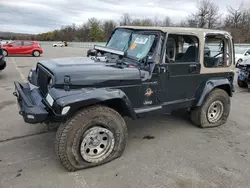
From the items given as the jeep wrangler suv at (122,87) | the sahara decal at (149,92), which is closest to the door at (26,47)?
the jeep wrangler suv at (122,87)

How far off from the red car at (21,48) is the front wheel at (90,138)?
19927 mm

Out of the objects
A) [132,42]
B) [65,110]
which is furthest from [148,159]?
[132,42]

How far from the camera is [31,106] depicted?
9.80ft

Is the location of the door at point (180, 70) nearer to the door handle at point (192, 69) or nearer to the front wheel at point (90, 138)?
the door handle at point (192, 69)

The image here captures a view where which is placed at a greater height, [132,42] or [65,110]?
[132,42]

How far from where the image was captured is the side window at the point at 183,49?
3920mm

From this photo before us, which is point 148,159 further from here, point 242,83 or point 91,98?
point 242,83

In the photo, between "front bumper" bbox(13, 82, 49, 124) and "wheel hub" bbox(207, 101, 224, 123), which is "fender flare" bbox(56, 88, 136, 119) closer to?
"front bumper" bbox(13, 82, 49, 124)

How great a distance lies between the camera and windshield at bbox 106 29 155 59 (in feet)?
12.2

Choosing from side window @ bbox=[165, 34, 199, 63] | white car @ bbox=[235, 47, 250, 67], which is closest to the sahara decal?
side window @ bbox=[165, 34, 199, 63]

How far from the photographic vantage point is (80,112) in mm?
2945

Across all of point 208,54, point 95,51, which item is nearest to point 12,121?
point 95,51

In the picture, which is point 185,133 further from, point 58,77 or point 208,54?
point 58,77

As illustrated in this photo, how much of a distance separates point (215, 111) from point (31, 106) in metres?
3.64
